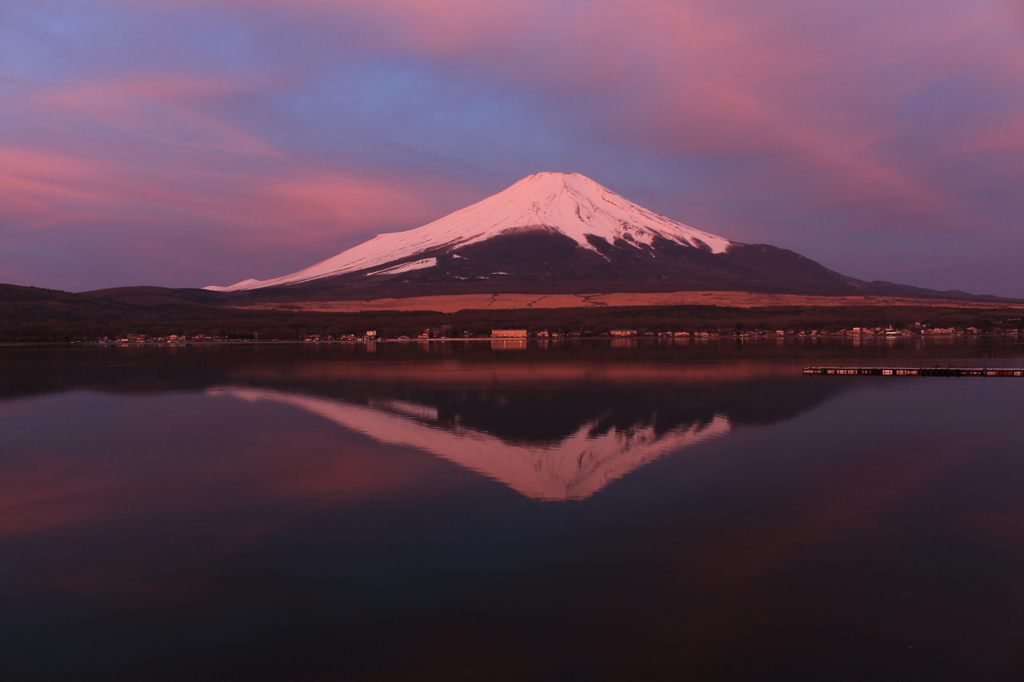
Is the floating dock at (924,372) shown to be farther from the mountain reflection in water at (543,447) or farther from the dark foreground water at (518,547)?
the mountain reflection in water at (543,447)

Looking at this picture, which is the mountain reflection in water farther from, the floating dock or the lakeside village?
the lakeside village

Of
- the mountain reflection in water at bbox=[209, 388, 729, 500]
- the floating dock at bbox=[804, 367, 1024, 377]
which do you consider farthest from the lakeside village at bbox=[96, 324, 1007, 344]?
the mountain reflection in water at bbox=[209, 388, 729, 500]

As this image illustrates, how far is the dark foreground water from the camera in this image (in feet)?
25.9

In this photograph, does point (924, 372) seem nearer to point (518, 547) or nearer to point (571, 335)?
point (518, 547)

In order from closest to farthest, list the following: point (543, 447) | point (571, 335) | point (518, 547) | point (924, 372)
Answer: point (518, 547)
point (543, 447)
point (924, 372)
point (571, 335)

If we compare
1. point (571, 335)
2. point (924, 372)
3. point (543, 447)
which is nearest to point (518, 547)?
point (543, 447)

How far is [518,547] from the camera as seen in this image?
1095 cm

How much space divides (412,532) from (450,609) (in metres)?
3.15

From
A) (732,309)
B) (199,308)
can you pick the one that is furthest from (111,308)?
(732,309)

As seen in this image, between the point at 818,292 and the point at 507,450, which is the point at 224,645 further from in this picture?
the point at 818,292

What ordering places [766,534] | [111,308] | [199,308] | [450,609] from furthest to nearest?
[199,308] → [111,308] → [766,534] → [450,609]

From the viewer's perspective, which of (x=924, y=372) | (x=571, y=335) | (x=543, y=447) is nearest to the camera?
(x=543, y=447)

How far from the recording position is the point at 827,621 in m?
8.48

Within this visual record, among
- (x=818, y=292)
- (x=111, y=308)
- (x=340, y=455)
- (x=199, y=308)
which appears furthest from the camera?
(x=818, y=292)
